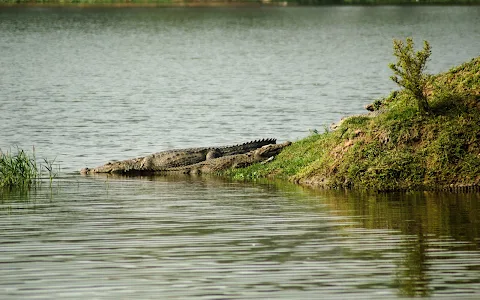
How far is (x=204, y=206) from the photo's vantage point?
1847 centimetres

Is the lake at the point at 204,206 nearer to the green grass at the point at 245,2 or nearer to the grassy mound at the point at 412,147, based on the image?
the grassy mound at the point at 412,147

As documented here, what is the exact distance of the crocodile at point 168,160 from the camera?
23859 mm

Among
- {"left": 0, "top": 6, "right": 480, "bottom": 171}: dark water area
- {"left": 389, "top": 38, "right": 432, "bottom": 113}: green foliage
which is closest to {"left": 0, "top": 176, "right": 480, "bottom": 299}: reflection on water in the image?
{"left": 389, "top": 38, "right": 432, "bottom": 113}: green foliage

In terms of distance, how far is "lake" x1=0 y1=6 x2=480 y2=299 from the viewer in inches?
520

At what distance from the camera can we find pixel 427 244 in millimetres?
15172

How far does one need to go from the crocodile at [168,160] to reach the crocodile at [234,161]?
→ 352mm

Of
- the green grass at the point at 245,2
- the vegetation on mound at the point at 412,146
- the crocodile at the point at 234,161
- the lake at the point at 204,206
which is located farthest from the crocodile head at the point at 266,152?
the green grass at the point at 245,2

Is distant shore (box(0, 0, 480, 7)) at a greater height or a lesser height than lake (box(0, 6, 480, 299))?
greater

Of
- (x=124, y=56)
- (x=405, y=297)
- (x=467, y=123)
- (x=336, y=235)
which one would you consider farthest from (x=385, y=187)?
(x=124, y=56)

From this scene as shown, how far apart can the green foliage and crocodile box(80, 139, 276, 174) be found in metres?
4.27

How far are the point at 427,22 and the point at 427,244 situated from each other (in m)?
84.9

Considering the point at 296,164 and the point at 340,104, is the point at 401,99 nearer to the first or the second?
the point at 296,164

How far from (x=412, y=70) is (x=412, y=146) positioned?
57.5 inches

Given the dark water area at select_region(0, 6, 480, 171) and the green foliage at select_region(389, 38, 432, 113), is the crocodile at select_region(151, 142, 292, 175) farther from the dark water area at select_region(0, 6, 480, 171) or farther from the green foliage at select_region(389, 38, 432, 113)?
the green foliage at select_region(389, 38, 432, 113)
